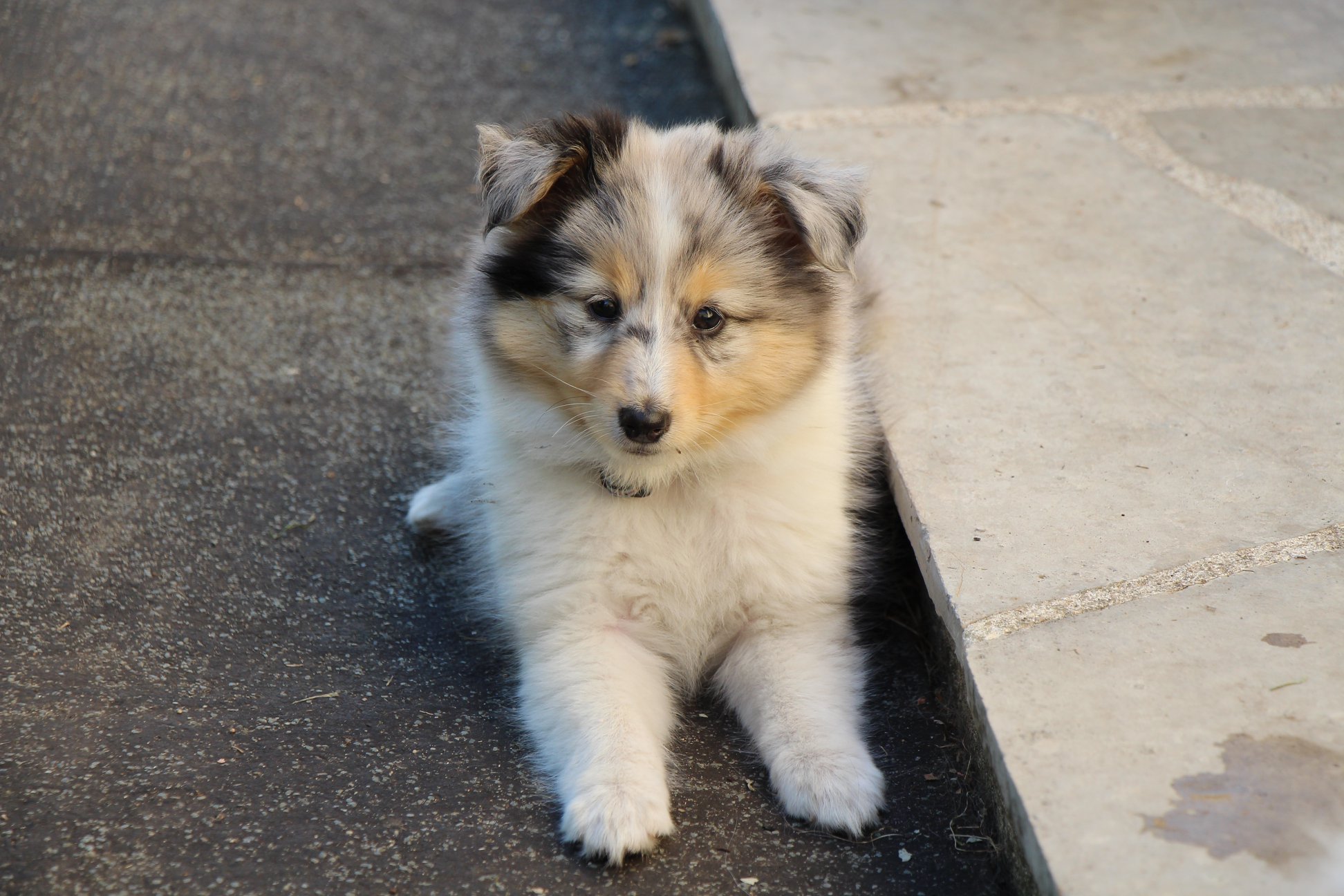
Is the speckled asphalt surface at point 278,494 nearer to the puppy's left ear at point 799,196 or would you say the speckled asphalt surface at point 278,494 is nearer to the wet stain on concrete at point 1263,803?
the wet stain on concrete at point 1263,803

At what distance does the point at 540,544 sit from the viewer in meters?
2.93

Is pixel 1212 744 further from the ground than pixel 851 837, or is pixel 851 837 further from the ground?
pixel 1212 744

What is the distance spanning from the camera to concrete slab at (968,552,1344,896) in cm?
198

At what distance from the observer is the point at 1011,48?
16.2 ft

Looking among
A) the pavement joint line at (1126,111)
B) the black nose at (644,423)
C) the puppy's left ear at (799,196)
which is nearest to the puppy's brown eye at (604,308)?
the black nose at (644,423)

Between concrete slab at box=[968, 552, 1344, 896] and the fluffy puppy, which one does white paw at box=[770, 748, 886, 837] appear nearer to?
the fluffy puppy

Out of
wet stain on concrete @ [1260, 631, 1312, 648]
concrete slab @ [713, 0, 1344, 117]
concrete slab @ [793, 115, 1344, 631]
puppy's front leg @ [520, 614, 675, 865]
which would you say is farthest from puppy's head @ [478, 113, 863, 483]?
concrete slab @ [713, 0, 1344, 117]

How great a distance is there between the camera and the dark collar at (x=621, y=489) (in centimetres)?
291

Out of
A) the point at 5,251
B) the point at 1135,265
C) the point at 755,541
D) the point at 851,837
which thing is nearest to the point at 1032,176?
the point at 1135,265

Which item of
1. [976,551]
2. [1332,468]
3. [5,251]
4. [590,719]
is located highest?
[1332,468]

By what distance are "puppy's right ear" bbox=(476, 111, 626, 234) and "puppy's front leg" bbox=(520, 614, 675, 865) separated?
39.5 inches

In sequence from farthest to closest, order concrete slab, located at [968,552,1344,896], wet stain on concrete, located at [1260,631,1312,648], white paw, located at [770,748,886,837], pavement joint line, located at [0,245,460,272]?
1. pavement joint line, located at [0,245,460,272]
2. white paw, located at [770,748,886,837]
3. wet stain on concrete, located at [1260,631,1312,648]
4. concrete slab, located at [968,552,1344,896]

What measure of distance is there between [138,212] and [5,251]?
505 millimetres

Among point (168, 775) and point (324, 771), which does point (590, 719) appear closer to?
point (324, 771)
